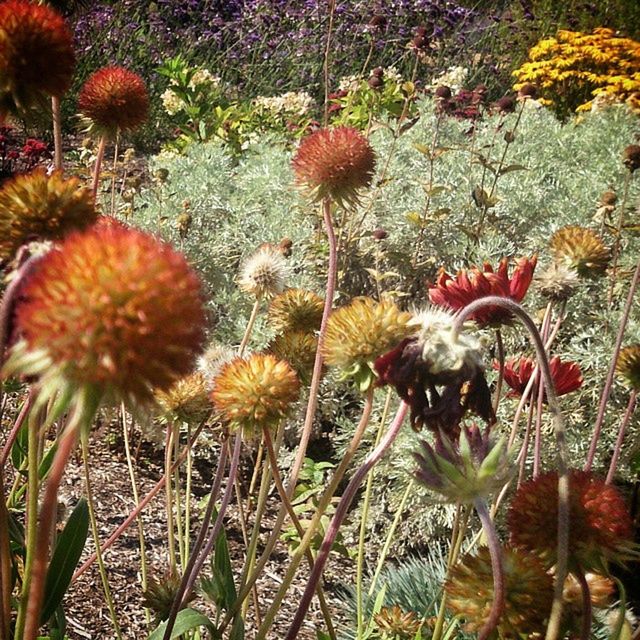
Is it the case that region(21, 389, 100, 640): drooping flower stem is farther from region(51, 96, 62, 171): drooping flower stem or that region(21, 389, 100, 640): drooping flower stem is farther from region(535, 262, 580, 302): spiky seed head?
region(535, 262, 580, 302): spiky seed head

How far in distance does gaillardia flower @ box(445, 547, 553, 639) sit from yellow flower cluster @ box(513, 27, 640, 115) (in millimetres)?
6420

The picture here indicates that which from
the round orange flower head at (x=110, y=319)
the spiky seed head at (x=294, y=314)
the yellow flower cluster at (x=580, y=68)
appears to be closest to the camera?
the round orange flower head at (x=110, y=319)

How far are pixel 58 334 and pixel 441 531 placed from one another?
230cm

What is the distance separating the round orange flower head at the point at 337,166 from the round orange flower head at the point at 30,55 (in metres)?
0.50

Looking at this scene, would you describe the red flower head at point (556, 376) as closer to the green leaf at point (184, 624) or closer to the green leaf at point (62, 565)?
the green leaf at point (184, 624)

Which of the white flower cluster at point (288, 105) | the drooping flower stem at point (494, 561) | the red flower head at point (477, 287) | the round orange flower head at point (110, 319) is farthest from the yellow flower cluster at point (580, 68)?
the round orange flower head at point (110, 319)

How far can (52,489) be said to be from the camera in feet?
2.17

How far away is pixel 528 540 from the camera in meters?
1.02

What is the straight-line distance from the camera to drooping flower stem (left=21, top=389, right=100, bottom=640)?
0.61 metres

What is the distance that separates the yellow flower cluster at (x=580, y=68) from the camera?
279 inches

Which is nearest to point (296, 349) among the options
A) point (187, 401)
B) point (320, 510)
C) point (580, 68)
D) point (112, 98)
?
point (187, 401)

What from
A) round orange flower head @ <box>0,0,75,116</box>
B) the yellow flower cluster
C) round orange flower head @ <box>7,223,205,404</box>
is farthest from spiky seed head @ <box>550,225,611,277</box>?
the yellow flower cluster

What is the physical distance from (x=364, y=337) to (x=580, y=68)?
719cm

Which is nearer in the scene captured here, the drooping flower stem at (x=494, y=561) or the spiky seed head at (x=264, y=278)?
the drooping flower stem at (x=494, y=561)
